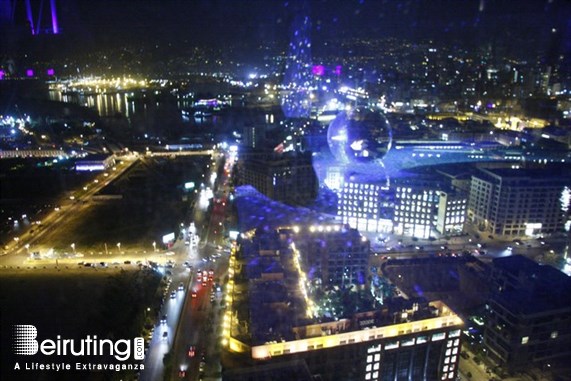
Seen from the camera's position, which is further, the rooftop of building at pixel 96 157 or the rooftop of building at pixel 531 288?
the rooftop of building at pixel 96 157

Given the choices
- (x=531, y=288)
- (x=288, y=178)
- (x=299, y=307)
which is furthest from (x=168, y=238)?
(x=531, y=288)

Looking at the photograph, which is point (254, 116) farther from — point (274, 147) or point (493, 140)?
point (493, 140)

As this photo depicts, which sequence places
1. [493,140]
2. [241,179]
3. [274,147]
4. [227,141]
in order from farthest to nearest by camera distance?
1. [227,141]
2. [493,140]
3. [274,147]
4. [241,179]

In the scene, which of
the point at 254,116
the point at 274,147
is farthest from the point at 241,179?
the point at 254,116

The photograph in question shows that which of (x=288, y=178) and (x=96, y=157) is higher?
(x=288, y=178)

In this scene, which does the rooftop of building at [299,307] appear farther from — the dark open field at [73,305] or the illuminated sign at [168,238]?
the illuminated sign at [168,238]

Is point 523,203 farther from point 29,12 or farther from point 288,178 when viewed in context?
point 29,12

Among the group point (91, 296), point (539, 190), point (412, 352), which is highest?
point (539, 190)

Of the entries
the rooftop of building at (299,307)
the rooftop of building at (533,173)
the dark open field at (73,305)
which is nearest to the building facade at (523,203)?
the rooftop of building at (533,173)
